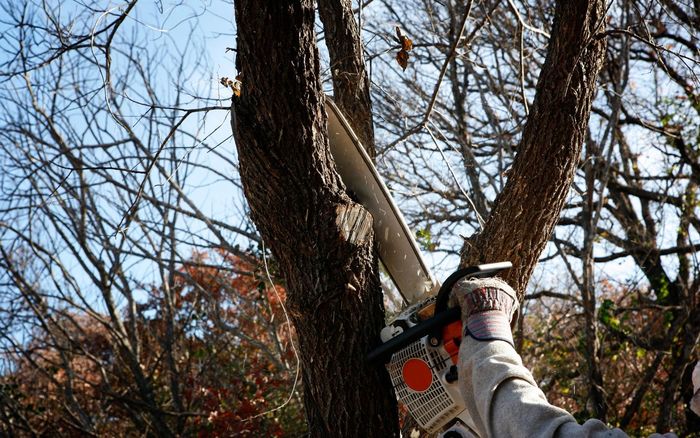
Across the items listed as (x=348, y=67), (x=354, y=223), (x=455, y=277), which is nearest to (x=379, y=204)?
(x=354, y=223)

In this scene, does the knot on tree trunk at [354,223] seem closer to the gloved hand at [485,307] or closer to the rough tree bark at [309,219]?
the rough tree bark at [309,219]

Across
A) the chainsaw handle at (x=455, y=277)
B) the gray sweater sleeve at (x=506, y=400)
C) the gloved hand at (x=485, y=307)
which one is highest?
the chainsaw handle at (x=455, y=277)

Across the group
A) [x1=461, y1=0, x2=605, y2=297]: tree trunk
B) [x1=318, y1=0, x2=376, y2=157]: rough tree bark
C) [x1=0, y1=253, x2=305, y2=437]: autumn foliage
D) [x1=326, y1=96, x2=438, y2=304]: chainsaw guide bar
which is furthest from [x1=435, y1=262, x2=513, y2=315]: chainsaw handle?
[x1=0, y1=253, x2=305, y2=437]: autumn foliage

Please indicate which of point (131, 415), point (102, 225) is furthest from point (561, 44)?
point (131, 415)

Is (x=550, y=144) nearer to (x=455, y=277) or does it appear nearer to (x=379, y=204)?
(x=379, y=204)

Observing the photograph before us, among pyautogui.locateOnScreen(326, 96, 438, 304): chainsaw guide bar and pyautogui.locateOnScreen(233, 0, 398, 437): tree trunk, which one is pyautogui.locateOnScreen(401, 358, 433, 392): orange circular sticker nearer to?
pyautogui.locateOnScreen(233, 0, 398, 437): tree trunk

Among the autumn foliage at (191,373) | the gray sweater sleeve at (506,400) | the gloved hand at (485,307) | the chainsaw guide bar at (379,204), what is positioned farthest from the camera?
the autumn foliage at (191,373)

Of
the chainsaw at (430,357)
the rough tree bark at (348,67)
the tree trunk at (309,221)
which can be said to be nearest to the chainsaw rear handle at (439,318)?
the chainsaw at (430,357)

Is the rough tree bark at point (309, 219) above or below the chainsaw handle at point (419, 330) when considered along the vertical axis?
above

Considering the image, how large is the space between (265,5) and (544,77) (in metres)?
1.20

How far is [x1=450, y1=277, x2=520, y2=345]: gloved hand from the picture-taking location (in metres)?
1.95

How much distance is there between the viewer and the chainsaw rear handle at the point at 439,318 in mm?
2131

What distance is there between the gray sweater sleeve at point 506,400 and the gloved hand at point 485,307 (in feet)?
0.10

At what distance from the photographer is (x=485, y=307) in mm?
1994
